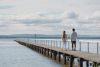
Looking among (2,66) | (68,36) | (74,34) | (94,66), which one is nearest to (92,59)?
(94,66)

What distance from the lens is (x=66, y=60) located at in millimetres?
34969

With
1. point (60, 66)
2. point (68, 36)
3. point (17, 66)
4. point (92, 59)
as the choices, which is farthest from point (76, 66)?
point (92, 59)

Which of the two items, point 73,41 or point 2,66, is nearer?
point 73,41

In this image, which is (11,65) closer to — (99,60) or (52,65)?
(52,65)

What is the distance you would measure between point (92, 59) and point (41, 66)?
11.5m

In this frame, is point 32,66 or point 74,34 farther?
point 32,66

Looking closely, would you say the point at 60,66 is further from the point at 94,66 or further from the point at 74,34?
the point at 94,66

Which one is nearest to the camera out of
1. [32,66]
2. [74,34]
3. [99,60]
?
[99,60]

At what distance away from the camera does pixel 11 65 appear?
34438mm

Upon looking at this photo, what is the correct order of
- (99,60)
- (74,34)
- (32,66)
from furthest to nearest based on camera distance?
(32,66) → (74,34) → (99,60)

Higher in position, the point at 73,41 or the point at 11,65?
the point at 73,41

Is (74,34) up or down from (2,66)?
up

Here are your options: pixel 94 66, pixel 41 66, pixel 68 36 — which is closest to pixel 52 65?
pixel 41 66

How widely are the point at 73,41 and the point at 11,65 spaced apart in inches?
293
